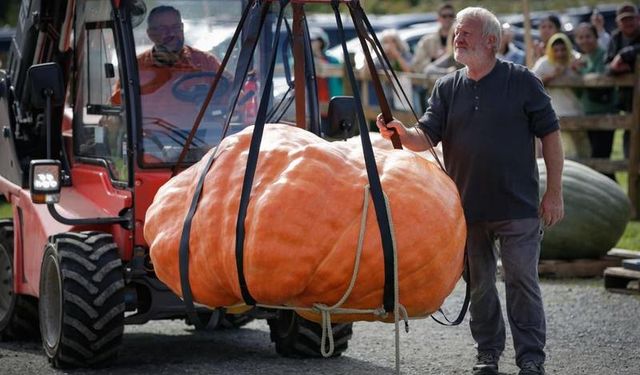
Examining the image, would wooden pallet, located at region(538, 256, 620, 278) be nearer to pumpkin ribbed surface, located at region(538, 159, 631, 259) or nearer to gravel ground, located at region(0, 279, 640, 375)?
pumpkin ribbed surface, located at region(538, 159, 631, 259)

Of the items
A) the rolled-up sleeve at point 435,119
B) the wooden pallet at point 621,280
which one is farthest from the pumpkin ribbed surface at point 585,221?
the rolled-up sleeve at point 435,119

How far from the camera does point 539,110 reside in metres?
7.15

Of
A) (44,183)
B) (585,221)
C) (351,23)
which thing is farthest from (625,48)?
(351,23)

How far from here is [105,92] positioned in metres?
8.46

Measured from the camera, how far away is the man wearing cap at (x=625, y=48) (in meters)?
15.0

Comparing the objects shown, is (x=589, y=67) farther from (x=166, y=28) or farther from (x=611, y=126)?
(x=166, y=28)

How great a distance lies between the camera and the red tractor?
25.6 ft

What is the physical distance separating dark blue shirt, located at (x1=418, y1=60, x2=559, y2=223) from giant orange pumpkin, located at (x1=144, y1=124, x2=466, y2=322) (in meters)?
1.33

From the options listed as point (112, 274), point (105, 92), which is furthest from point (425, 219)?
point (105, 92)

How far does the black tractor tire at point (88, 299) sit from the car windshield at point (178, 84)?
24.8 inches

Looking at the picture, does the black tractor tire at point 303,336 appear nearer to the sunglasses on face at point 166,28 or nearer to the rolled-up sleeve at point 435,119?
the rolled-up sleeve at point 435,119

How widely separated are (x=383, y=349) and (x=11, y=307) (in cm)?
245

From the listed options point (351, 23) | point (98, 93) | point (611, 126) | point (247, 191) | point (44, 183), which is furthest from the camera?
point (351, 23)

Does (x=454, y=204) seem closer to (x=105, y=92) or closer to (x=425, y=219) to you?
(x=425, y=219)
